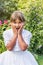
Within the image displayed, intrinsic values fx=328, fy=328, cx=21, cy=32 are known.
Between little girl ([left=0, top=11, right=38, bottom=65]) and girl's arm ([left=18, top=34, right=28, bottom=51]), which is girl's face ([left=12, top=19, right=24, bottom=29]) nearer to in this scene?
little girl ([left=0, top=11, right=38, bottom=65])

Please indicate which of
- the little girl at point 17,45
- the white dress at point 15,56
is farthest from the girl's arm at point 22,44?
the white dress at point 15,56

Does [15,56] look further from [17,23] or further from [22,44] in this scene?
[17,23]

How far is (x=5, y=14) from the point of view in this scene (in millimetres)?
11820

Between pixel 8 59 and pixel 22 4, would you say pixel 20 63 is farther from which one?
pixel 22 4

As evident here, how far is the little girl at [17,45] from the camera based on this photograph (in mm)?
5102

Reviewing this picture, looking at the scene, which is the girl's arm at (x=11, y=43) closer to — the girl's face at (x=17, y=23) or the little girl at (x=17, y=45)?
the little girl at (x=17, y=45)

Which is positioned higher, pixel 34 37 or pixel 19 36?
pixel 19 36

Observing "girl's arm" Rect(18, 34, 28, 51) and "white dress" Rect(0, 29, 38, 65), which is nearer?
"girl's arm" Rect(18, 34, 28, 51)

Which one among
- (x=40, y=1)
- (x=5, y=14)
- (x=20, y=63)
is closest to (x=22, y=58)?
(x=20, y=63)

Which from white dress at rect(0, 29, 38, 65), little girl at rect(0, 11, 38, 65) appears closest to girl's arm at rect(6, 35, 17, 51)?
little girl at rect(0, 11, 38, 65)

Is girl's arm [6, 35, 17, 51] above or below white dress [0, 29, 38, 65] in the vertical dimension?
above

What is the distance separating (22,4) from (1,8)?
993mm

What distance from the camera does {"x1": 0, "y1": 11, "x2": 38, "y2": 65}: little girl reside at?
5102mm

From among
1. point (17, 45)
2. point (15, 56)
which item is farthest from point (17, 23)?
point (15, 56)
